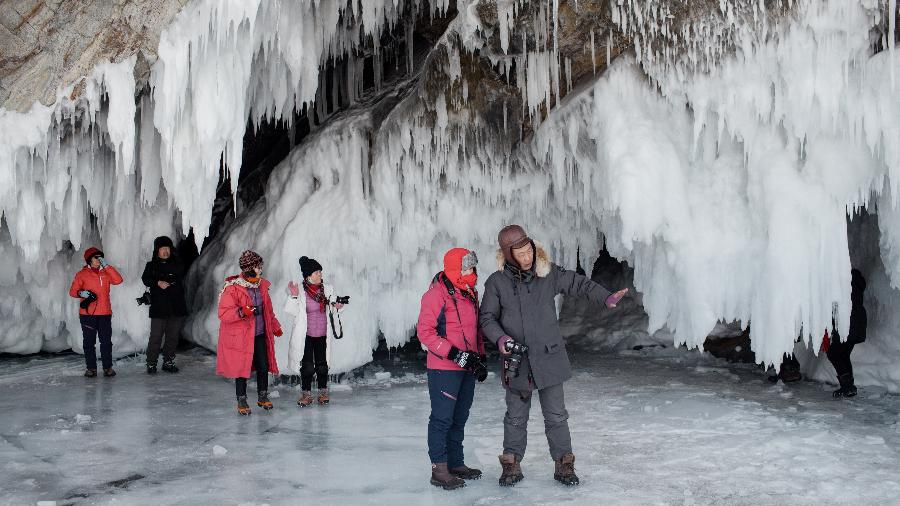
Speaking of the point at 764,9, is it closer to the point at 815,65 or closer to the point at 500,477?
the point at 815,65

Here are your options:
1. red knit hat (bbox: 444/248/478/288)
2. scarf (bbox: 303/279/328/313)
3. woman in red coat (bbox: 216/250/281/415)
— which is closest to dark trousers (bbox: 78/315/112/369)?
woman in red coat (bbox: 216/250/281/415)

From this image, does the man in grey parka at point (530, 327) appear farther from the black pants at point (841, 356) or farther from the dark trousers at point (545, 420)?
the black pants at point (841, 356)

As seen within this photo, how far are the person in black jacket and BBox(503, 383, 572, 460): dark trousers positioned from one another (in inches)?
225

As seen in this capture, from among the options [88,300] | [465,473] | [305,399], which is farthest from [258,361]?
[88,300]

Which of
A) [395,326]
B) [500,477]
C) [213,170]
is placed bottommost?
[500,477]

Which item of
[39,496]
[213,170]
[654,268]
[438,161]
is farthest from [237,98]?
[654,268]

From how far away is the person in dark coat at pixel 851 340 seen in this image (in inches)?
287

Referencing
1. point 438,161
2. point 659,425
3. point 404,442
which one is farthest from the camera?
point 438,161

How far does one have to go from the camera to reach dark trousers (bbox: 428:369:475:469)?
4.60 metres

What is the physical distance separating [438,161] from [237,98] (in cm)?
245

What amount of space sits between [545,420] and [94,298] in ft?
19.1

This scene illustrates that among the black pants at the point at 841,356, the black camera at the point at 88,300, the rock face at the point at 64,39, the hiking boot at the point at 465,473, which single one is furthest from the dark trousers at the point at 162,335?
the black pants at the point at 841,356

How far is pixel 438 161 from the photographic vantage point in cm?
885

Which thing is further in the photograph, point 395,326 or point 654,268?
point 395,326
